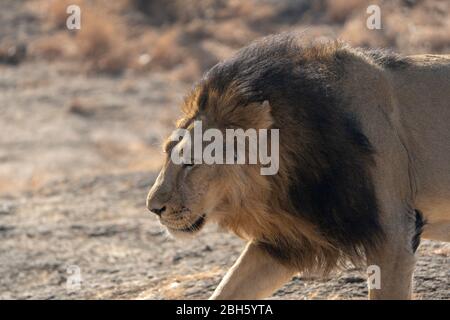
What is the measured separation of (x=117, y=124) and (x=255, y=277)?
11.6 metres

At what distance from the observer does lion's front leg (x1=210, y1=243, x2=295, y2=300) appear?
5086 mm

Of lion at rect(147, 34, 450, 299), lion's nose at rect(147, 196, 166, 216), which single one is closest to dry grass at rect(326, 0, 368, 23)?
lion at rect(147, 34, 450, 299)

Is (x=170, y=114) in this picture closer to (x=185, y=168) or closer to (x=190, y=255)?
(x=190, y=255)

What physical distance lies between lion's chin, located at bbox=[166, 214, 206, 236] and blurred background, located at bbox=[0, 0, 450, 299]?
1316mm

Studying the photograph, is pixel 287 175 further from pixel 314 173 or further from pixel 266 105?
pixel 266 105

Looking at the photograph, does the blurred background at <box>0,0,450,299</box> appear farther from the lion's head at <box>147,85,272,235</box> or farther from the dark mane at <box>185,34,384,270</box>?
the lion's head at <box>147,85,272,235</box>

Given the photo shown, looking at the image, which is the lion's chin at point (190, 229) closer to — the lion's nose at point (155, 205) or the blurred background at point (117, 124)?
the lion's nose at point (155, 205)

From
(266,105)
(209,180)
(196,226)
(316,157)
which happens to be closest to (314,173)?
(316,157)

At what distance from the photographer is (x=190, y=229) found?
488cm

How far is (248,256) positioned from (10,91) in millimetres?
13424

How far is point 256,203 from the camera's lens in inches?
193

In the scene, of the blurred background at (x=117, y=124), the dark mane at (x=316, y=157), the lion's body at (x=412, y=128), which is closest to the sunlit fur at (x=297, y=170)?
the dark mane at (x=316, y=157)

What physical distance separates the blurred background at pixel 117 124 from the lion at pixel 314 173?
954 mm
